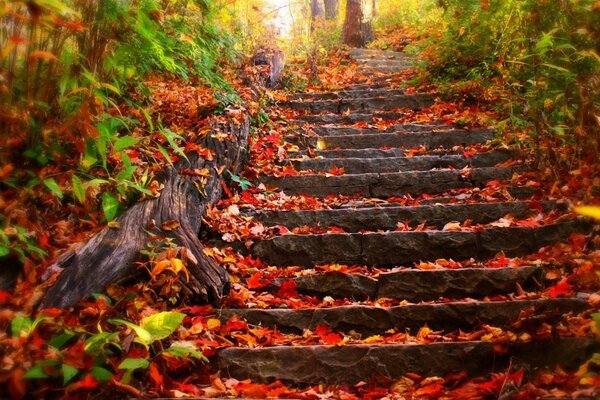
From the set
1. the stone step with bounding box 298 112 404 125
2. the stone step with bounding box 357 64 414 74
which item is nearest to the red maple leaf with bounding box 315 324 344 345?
the stone step with bounding box 298 112 404 125

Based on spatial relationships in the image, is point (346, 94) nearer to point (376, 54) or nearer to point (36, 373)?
point (376, 54)

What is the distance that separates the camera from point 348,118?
684cm

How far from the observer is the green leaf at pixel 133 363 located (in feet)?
6.75

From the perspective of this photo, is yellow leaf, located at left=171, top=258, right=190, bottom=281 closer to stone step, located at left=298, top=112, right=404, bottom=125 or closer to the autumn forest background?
the autumn forest background

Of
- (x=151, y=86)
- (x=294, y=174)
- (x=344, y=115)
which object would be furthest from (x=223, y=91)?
(x=344, y=115)

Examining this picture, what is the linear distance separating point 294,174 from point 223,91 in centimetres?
136

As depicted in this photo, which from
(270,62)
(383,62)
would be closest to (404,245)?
(270,62)

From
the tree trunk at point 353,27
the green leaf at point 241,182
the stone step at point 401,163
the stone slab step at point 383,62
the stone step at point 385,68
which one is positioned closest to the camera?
the green leaf at point 241,182

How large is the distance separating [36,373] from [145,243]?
1.08 metres

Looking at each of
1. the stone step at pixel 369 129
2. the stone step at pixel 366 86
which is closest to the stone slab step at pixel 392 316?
the stone step at pixel 369 129

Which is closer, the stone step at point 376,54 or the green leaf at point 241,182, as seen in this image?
the green leaf at point 241,182

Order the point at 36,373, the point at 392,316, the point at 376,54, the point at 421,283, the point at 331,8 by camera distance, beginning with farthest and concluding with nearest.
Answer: the point at 331,8, the point at 376,54, the point at 421,283, the point at 392,316, the point at 36,373

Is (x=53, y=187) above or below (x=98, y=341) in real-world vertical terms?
above

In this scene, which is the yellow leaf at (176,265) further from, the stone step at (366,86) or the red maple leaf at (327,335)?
the stone step at (366,86)
